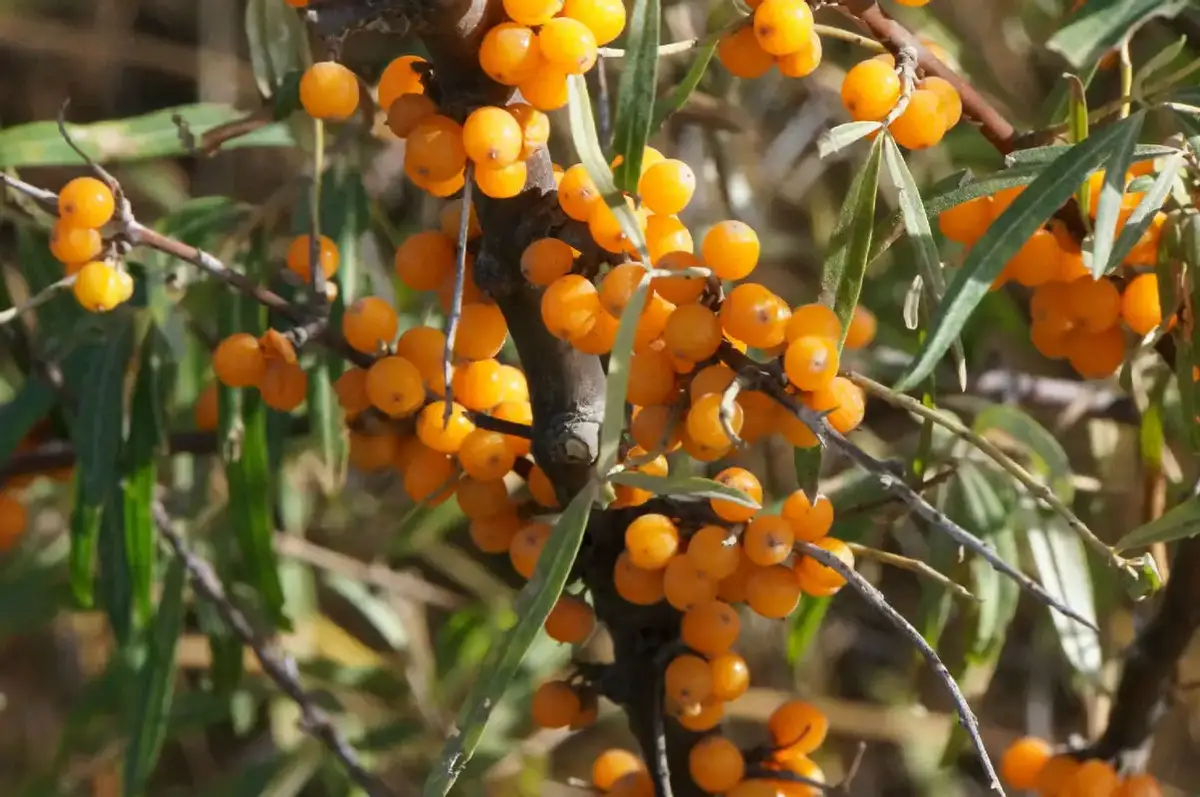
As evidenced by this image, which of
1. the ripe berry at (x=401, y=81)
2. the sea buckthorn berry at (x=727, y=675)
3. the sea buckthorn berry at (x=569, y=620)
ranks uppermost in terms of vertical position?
the ripe berry at (x=401, y=81)

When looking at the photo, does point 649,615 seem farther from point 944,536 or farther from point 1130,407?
point 1130,407

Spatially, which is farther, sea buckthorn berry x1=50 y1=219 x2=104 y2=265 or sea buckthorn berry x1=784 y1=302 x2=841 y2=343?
sea buckthorn berry x1=50 y1=219 x2=104 y2=265

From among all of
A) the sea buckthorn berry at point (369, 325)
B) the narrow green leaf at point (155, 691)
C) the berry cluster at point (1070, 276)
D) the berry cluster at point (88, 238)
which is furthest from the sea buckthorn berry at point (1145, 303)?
the narrow green leaf at point (155, 691)

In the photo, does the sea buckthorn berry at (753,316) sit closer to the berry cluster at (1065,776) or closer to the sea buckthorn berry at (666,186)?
the sea buckthorn berry at (666,186)

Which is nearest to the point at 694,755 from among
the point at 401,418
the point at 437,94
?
the point at 401,418

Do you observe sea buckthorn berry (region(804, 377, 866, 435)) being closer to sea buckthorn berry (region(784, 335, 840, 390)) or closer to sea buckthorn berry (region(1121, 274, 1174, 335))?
sea buckthorn berry (region(784, 335, 840, 390))

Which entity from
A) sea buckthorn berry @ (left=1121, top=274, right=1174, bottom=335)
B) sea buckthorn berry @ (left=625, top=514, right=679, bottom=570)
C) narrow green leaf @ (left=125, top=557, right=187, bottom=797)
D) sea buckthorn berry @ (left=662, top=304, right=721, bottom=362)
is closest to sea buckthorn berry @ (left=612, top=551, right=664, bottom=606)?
sea buckthorn berry @ (left=625, top=514, right=679, bottom=570)
